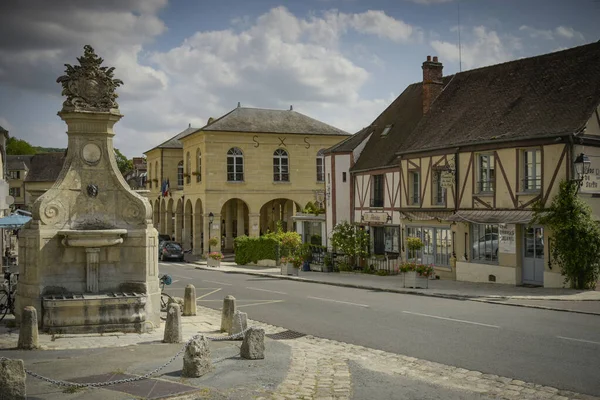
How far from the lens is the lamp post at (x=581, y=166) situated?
1834 cm

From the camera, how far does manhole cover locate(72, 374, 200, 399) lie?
7.86m

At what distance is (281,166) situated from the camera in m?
45.5

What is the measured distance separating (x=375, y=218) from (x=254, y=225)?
1589cm

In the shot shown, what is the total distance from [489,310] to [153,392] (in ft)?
33.6

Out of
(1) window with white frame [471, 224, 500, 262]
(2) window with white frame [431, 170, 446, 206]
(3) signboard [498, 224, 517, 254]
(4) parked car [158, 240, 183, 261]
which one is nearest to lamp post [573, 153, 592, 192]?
(3) signboard [498, 224, 517, 254]

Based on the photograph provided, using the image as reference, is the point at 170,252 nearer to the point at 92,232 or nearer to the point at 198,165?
the point at 198,165

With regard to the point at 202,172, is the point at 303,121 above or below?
above

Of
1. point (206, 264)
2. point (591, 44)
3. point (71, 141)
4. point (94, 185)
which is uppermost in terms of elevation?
point (591, 44)

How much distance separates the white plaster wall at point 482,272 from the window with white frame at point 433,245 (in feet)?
3.45

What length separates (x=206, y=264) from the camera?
37750 millimetres

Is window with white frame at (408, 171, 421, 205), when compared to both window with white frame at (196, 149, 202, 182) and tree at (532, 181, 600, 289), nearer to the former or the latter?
tree at (532, 181, 600, 289)

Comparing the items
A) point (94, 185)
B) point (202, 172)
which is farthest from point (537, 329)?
point (202, 172)

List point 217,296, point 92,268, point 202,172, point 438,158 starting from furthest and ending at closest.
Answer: point 202,172, point 438,158, point 217,296, point 92,268

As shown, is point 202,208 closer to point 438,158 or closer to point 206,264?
point 206,264
